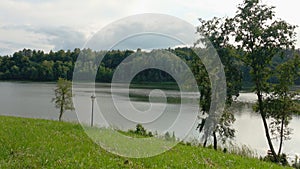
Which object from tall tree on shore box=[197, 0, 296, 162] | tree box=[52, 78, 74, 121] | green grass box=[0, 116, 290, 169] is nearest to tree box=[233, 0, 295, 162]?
tall tree on shore box=[197, 0, 296, 162]

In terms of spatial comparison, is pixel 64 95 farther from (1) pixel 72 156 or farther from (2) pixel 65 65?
(2) pixel 65 65

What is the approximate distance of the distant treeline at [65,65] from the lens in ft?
26.5

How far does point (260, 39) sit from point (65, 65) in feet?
158

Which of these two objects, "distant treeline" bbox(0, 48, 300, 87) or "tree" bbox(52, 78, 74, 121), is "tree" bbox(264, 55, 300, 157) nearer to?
"distant treeline" bbox(0, 48, 300, 87)

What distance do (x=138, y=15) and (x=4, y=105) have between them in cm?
3405

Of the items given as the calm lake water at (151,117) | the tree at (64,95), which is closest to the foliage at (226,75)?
the calm lake water at (151,117)

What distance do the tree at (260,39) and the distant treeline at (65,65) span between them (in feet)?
2.62

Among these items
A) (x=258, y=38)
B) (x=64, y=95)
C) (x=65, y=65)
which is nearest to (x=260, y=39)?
(x=258, y=38)

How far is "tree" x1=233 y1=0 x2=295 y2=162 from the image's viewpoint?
13961mm

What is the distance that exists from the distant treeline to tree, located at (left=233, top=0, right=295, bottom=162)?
80 cm

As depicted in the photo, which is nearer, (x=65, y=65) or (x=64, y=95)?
(x=64, y=95)

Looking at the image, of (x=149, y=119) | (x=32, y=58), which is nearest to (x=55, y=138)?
(x=149, y=119)

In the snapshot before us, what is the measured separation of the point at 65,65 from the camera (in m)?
57.8

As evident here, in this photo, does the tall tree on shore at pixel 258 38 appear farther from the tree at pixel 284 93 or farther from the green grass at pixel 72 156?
the green grass at pixel 72 156
